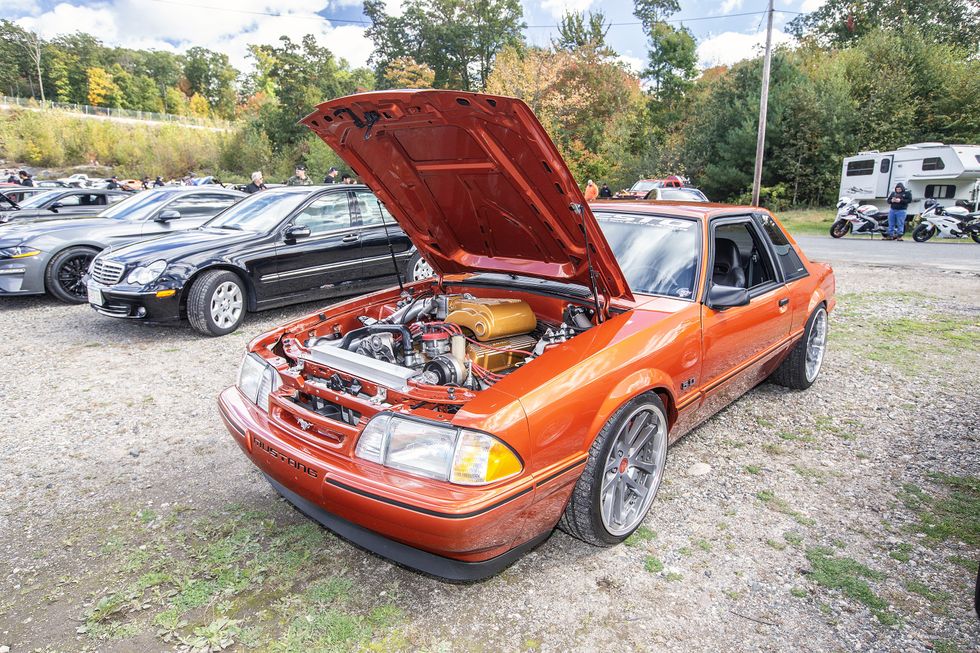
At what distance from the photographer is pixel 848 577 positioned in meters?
2.42

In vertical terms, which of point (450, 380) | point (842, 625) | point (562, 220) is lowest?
point (842, 625)

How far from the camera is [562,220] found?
9.18 feet

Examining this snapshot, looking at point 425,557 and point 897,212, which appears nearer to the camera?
point 425,557

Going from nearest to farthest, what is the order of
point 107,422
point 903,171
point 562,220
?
point 562,220 → point 107,422 → point 903,171

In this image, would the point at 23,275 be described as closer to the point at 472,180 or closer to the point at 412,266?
the point at 412,266

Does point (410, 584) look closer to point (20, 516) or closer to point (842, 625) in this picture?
point (842, 625)

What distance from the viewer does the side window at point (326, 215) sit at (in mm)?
6609

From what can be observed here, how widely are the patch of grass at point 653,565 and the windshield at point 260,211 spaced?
5.39m

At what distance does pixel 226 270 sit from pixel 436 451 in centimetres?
483

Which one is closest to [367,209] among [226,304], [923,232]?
[226,304]

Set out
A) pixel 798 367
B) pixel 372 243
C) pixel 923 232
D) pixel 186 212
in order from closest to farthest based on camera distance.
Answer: pixel 798 367, pixel 372 243, pixel 186 212, pixel 923 232

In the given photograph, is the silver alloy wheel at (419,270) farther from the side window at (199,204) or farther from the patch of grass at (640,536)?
the patch of grass at (640,536)

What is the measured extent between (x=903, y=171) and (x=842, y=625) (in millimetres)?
21243

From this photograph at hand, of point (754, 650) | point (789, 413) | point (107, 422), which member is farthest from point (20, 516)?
point (789, 413)
